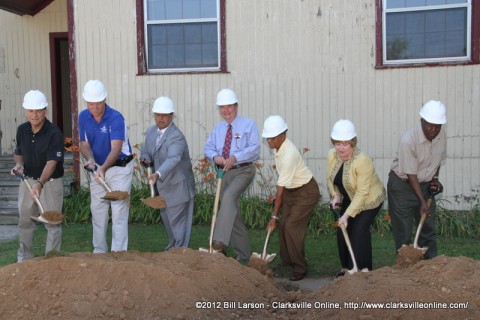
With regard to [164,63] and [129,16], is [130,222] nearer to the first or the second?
[164,63]

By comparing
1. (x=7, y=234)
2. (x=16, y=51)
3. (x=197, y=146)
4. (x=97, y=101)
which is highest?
(x=16, y=51)

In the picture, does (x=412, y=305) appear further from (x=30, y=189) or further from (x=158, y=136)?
(x=30, y=189)

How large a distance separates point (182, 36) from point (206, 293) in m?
5.88

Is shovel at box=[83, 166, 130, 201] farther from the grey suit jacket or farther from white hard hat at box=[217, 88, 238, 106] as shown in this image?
white hard hat at box=[217, 88, 238, 106]

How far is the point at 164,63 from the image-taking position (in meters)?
10.4

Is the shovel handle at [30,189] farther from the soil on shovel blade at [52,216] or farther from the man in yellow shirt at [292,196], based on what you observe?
the man in yellow shirt at [292,196]

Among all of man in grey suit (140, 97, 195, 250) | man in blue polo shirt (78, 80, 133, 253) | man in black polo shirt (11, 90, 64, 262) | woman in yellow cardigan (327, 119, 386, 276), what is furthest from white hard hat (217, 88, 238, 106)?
man in black polo shirt (11, 90, 64, 262)

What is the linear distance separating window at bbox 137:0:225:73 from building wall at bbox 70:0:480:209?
175mm

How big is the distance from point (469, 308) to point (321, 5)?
6.10 meters

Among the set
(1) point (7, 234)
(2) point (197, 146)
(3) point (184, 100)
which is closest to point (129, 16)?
(3) point (184, 100)

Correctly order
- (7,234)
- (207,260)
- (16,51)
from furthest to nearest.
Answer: (16,51) < (7,234) < (207,260)

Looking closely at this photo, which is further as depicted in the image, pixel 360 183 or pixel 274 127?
pixel 274 127

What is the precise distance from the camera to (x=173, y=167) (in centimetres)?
701

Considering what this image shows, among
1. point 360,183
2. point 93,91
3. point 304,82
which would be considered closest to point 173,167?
point 93,91
